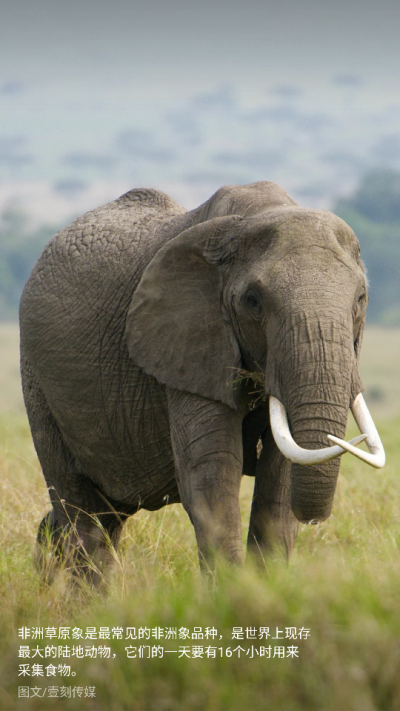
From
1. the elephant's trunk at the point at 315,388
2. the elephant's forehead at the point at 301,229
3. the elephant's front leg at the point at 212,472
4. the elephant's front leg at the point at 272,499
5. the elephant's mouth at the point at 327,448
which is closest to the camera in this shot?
the elephant's mouth at the point at 327,448

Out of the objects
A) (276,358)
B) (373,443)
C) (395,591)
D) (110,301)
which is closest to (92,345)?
(110,301)

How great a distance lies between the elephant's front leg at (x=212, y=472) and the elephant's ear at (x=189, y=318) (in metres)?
0.12

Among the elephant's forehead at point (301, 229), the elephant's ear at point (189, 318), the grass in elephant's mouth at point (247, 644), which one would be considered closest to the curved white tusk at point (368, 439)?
the grass in elephant's mouth at point (247, 644)

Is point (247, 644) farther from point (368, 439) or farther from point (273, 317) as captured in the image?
point (273, 317)

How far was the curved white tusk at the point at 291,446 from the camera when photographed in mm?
4121

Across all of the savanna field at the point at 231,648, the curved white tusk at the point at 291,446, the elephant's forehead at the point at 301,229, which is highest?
the elephant's forehead at the point at 301,229

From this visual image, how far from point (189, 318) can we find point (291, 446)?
112 cm

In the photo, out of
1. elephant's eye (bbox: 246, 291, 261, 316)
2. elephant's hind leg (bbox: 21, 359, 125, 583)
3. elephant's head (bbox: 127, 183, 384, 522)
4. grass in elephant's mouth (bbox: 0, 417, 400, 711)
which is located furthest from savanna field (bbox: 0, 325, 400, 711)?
elephant's hind leg (bbox: 21, 359, 125, 583)

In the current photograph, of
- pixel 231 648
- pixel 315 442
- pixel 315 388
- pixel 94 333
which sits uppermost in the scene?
pixel 94 333

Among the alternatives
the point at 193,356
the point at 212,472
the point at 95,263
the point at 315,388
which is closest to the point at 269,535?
the point at 212,472

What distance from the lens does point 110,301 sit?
5.74 metres

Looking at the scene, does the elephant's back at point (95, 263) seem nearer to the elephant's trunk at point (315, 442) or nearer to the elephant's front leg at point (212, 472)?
the elephant's front leg at point (212, 472)

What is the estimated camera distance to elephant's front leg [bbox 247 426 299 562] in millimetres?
5355

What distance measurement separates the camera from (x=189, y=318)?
513 centimetres
